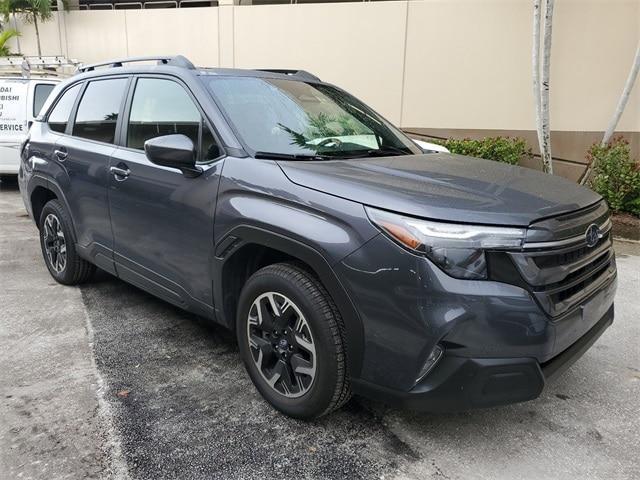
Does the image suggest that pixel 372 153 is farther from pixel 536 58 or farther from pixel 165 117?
pixel 536 58

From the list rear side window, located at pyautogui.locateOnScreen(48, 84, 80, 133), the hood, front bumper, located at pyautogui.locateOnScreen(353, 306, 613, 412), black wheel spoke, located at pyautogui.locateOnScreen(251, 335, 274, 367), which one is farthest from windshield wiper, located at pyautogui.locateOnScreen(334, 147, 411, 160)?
rear side window, located at pyautogui.locateOnScreen(48, 84, 80, 133)

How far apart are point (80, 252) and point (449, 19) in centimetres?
817

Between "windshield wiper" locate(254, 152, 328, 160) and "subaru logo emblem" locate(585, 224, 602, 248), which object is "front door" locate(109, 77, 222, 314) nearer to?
"windshield wiper" locate(254, 152, 328, 160)

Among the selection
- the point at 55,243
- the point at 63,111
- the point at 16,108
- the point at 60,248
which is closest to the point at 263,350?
the point at 60,248

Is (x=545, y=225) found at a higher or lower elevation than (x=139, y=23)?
lower

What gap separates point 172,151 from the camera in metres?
3.01

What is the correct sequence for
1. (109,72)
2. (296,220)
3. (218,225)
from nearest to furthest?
(296,220) < (218,225) < (109,72)

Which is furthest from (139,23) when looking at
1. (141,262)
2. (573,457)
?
(573,457)

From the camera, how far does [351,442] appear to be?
2.70 metres

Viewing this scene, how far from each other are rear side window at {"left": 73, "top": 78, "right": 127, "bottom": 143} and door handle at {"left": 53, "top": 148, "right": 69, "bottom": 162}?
16 centimetres

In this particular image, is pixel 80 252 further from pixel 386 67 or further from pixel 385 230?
pixel 386 67

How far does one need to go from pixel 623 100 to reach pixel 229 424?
778 cm

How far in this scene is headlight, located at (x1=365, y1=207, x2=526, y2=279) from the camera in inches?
88.3

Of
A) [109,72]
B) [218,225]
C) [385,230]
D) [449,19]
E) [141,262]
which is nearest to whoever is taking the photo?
[385,230]
